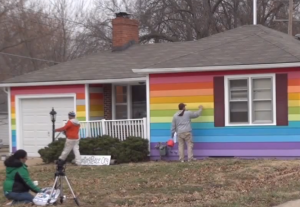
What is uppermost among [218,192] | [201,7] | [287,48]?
[201,7]

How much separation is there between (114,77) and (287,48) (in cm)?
583

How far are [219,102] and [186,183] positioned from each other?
481 centimetres

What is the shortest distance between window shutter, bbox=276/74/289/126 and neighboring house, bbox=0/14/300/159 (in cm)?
3

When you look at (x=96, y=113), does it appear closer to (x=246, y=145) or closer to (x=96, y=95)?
(x=96, y=95)

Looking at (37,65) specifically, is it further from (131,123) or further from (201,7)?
(131,123)

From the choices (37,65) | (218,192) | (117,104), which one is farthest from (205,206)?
(37,65)

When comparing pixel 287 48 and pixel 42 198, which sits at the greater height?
pixel 287 48

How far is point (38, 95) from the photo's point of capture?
70.5 ft

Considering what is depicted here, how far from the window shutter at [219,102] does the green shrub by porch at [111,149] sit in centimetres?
240

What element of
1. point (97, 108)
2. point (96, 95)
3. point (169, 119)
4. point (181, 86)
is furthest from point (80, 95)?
point (181, 86)

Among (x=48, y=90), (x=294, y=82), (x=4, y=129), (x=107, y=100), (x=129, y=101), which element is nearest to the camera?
(x=294, y=82)

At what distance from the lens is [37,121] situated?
21844 millimetres

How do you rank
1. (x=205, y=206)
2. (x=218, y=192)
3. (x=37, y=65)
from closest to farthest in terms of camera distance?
(x=205, y=206), (x=218, y=192), (x=37, y=65)

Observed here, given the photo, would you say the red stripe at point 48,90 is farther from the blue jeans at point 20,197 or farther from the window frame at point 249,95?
the blue jeans at point 20,197
